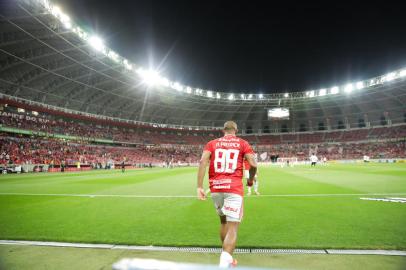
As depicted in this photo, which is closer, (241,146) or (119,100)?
(241,146)

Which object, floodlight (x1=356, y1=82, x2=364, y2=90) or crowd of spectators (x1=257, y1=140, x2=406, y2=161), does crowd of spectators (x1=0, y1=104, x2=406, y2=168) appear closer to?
crowd of spectators (x1=257, y1=140, x2=406, y2=161)

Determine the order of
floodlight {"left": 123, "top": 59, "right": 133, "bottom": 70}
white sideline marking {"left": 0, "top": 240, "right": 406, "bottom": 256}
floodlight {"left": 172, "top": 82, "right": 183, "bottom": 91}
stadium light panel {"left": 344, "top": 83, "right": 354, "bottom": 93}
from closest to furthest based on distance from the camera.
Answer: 1. white sideline marking {"left": 0, "top": 240, "right": 406, "bottom": 256}
2. floodlight {"left": 123, "top": 59, "right": 133, "bottom": 70}
3. floodlight {"left": 172, "top": 82, "right": 183, "bottom": 91}
4. stadium light panel {"left": 344, "top": 83, "right": 354, "bottom": 93}

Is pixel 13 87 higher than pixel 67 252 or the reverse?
higher

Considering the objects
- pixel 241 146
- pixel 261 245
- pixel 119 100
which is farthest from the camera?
pixel 119 100

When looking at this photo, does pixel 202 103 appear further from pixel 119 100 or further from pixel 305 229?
pixel 305 229

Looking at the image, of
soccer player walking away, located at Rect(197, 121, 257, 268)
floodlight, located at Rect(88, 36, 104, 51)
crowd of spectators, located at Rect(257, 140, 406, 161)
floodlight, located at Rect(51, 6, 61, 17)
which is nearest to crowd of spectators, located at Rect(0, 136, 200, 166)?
floodlight, located at Rect(88, 36, 104, 51)

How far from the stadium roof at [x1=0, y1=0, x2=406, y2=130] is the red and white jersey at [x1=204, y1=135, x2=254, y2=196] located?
36.0 m

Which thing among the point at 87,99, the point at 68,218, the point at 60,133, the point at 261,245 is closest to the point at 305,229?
the point at 261,245

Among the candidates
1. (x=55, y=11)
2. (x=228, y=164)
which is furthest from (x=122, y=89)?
Result: (x=228, y=164)

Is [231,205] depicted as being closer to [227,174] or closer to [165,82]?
[227,174]

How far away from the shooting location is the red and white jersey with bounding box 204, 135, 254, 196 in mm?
4586

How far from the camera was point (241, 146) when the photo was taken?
4676 mm

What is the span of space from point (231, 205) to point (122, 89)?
61.8 m

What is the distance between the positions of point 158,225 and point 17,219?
4367mm
